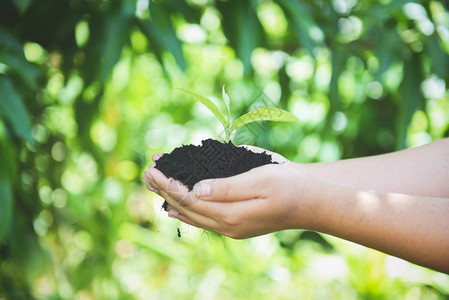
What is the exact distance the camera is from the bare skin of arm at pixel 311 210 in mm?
395

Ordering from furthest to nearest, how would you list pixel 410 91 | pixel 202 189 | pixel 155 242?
pixel 155 242
pixel 410 91
pixel 202 189

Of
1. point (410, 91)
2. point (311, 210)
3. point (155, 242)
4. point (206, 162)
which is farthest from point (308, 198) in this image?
point (155, 242)

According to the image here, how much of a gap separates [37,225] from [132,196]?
461 mm

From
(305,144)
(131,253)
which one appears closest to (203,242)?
(131,253)

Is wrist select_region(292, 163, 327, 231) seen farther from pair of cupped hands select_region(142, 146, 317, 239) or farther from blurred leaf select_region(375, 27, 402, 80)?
blurred leaf select_region(375, 27, 402, 80)

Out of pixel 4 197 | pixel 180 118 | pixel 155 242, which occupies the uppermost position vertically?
pixel 4 197

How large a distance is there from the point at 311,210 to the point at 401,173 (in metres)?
0.20

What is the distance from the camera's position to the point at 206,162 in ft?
1.46

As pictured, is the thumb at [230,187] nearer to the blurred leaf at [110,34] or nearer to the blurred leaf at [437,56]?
the blurred leaf at [110,34]

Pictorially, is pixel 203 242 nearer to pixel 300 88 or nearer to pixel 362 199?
pixel 300 88

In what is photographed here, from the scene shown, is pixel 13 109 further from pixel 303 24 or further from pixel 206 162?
pixel 303 24

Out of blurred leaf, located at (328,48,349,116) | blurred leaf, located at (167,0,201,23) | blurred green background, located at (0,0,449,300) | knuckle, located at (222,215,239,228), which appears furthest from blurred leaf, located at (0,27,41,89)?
blurred leaf, located at (328,48,349,116)

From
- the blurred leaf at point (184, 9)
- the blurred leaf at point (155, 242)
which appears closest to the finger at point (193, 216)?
the blurred leaf at point (184, 9)

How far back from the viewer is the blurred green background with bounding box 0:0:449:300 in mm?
696
